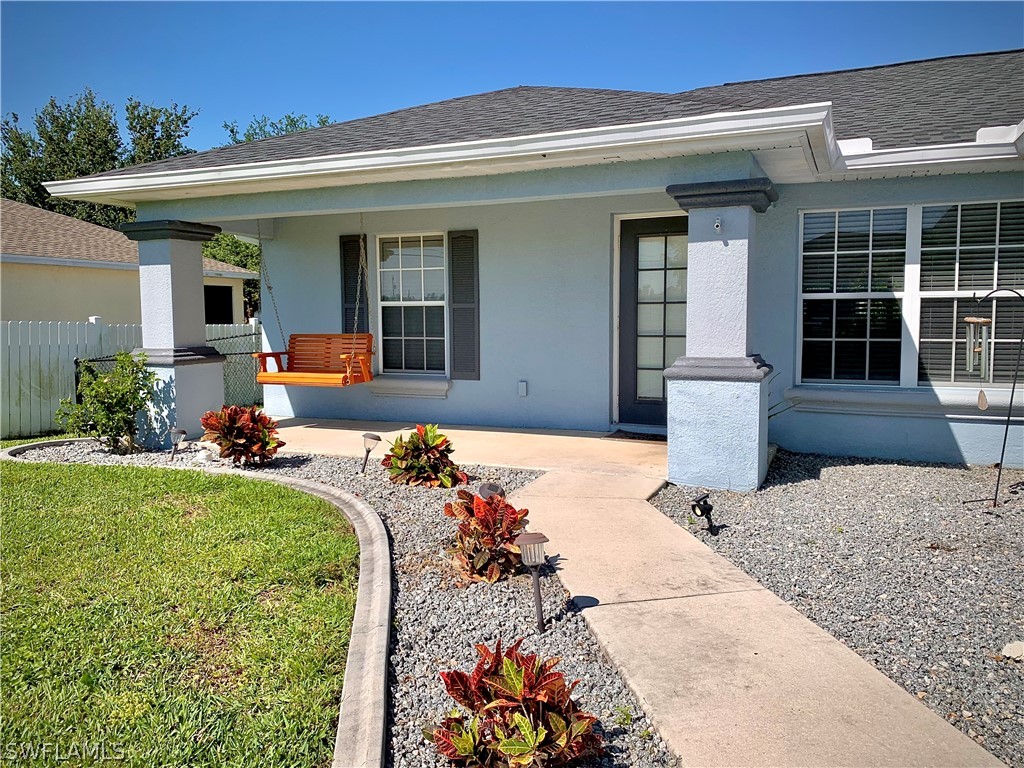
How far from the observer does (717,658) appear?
10.1ft

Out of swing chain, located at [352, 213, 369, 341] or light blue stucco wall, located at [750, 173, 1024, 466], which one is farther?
swing chain, located at [352, 213, 369, 341]

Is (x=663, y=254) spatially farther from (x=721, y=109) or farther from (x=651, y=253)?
(x=721, y=109)

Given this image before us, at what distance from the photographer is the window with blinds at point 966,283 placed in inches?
257

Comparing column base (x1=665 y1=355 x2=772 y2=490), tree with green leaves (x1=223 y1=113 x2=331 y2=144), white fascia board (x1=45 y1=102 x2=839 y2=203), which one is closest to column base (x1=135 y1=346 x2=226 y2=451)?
white fascia board (x1=45 y1=102 x2=839 y2=203)

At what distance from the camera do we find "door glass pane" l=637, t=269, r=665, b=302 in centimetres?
804

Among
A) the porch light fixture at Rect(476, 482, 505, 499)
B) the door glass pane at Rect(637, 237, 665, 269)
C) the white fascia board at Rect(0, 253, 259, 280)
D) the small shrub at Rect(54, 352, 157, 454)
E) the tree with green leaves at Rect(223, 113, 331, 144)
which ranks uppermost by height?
the tree with green leaves at Rect(223, 113, 331, 144)

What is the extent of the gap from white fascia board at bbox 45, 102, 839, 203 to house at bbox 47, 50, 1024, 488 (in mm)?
21

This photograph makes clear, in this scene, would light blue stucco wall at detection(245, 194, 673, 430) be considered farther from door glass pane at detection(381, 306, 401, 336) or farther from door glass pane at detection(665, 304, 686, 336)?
door glass pane at detection(665, 304, 686, 336)


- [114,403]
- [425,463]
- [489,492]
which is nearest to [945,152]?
[489,492]

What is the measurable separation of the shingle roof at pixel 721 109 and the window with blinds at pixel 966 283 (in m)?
0.80

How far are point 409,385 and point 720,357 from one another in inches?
175

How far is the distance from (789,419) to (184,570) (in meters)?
5.61

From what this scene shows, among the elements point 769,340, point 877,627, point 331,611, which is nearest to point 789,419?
point 769,340

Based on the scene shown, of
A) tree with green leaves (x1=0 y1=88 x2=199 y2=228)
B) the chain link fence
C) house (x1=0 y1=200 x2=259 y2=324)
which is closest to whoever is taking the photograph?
the chain link fence
